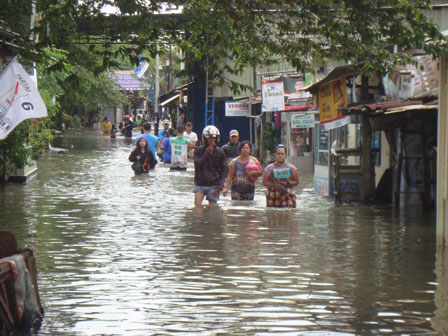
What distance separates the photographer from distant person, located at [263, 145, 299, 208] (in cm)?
1523

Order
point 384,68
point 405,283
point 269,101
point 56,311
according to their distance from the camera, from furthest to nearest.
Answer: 1. point 269,101
2. point 384,68
3. point 405,283
4. point 56,311

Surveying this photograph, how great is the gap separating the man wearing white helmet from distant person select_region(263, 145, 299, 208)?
94cm

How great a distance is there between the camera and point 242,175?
16.2 metres

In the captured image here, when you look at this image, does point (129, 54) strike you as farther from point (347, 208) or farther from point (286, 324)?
point (347, 208)

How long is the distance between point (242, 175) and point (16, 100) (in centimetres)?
515

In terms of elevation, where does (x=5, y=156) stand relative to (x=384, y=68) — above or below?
below

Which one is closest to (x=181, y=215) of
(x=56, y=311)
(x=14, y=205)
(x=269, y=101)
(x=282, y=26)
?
(x=14, y=205)

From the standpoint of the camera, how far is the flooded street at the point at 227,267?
22.7 feet

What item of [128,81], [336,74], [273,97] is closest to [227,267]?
[336,74]

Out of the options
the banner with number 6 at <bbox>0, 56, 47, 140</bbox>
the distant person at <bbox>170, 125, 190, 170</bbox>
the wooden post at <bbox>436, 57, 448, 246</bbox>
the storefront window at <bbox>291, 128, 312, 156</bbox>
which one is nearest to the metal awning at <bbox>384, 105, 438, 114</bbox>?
the wooden post at <bbox>436, 57, 448, 246</bbox>

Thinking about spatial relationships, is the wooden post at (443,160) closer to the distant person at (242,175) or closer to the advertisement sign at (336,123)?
the distant person at (242,175)

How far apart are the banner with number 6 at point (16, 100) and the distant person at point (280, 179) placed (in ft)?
14.9

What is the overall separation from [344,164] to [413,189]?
2.62 m

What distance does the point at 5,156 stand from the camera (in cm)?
2017
